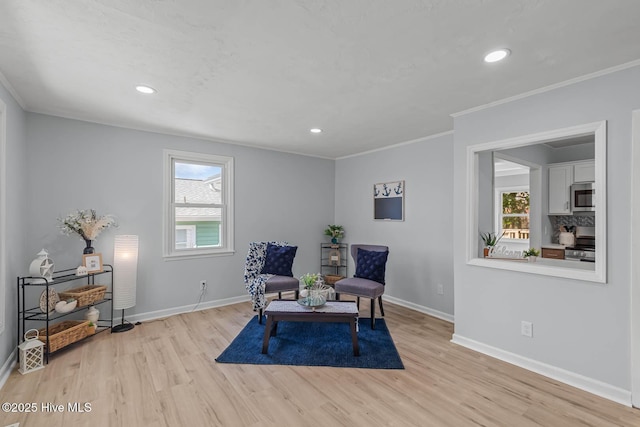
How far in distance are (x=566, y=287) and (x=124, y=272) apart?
449 cm

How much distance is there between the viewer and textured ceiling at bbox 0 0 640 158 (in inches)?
63.9

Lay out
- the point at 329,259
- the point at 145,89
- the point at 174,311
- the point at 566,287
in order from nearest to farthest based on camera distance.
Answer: the point at 566,287 < the point at 145,89 < the point at 174,311 < the point at 329,259

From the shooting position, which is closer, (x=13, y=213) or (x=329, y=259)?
(x=13, y=213)

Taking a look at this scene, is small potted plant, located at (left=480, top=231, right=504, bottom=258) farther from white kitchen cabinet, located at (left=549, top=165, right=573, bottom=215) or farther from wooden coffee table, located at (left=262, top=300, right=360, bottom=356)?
white kitchen cabinet, located at (left=549, top=165, right=573, bottom=215)

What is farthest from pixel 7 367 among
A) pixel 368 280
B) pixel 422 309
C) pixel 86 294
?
pixel 422 309

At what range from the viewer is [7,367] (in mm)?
2555

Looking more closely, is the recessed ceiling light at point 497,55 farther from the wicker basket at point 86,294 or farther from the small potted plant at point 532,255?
the wicker basket at point 86,294

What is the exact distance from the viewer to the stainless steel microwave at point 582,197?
4.44 meters

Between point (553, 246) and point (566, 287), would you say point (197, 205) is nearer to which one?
point (566, 287)

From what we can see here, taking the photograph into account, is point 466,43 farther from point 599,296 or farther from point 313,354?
point 313,354

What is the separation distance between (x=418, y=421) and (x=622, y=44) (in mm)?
2831

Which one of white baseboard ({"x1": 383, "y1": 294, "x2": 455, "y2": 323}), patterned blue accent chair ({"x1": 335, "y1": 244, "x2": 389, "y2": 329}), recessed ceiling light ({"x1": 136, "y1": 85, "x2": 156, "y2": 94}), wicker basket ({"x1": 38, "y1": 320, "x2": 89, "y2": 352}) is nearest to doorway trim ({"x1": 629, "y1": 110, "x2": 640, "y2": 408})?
white baseboard ({"x1": 383, "y1": 294, "x2": 455, "y2": 323})

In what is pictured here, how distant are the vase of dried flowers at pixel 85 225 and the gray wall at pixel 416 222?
3.80m

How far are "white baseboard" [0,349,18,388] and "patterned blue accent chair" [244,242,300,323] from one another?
223 cm
